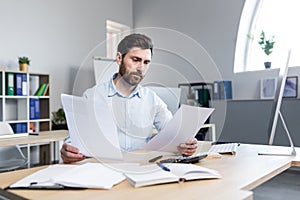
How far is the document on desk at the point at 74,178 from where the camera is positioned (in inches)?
29.1

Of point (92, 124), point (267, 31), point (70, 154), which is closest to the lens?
point (92, 124)

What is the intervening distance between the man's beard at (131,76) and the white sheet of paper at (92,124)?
16 centimetres

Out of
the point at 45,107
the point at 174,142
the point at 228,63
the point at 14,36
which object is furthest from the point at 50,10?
the point at 174,142

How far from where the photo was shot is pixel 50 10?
13.4 ft

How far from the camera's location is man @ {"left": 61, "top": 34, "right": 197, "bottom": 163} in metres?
1.06

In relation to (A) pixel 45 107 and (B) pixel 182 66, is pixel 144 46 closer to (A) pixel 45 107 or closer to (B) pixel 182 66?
(B) pixel 182 66

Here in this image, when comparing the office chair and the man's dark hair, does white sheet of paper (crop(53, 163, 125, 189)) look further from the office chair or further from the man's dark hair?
the office chair

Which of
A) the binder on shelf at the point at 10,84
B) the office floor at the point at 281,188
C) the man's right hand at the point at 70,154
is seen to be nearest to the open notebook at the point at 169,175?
the man's right hand at the point at 70,154

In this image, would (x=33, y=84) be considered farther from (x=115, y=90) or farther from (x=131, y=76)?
(x=131, y=76)

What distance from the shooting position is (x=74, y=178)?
0.77 metres

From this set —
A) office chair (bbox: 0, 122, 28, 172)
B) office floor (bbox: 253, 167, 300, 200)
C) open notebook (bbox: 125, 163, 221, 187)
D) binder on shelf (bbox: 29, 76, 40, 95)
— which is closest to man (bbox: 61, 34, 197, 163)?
open notebook (bbox: 125, 163, 221, 187)

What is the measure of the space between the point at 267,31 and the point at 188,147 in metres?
3.48

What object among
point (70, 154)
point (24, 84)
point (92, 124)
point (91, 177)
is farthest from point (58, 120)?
point (91, 177)

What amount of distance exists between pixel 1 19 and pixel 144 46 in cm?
313
